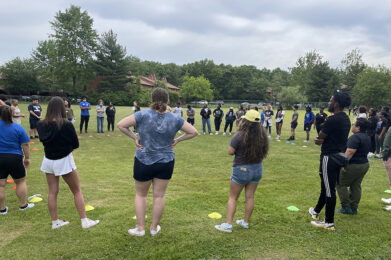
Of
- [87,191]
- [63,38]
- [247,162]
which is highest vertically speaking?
[63,38]

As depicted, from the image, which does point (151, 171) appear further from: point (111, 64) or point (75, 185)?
point (111, 64)

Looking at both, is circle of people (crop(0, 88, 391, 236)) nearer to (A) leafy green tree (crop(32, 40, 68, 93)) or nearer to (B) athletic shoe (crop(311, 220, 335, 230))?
(B) athletic shoe (crop(311, 220, 335, 230))

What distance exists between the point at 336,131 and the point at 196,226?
271cm

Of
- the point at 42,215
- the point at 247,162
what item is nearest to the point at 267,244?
the point at 247,162

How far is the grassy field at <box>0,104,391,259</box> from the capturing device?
3342 millimetres

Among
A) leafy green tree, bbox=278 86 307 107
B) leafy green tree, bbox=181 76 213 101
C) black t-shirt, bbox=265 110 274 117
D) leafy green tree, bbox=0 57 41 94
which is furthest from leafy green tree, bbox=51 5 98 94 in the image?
black t-shirt, bbox=265 110 274 117

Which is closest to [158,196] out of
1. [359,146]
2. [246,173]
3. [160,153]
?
[160,153]

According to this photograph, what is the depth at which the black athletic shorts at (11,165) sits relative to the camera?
4090mm

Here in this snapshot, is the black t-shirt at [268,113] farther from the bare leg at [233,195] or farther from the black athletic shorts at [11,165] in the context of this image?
the black athletic shorts at [11,165]

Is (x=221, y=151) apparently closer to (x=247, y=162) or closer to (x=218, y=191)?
(x=218, y=191)

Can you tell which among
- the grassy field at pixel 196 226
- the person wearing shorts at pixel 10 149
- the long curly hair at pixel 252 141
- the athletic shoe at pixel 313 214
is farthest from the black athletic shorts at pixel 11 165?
the athletic shoe at pixel 313 214

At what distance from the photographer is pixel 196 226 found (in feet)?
13.3

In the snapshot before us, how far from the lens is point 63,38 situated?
52.6 metres

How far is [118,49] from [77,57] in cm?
910
